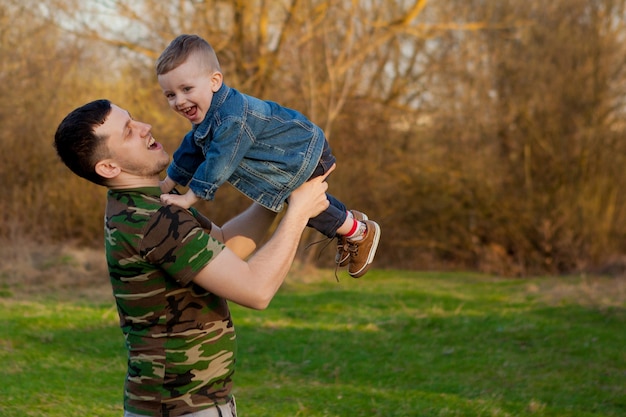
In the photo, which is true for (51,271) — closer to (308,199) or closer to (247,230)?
(247,230)

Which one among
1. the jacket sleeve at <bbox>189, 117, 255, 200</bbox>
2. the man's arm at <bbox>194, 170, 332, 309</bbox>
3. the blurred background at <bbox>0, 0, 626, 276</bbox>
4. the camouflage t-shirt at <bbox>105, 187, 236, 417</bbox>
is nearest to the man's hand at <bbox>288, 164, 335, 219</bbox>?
the man's arm at <bbox>194, 170, 332, 309</bbox>

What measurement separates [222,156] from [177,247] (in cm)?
77

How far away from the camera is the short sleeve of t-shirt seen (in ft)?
8.80

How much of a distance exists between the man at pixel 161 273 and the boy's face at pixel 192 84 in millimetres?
632

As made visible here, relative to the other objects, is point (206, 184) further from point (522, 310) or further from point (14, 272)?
point (14, 272)

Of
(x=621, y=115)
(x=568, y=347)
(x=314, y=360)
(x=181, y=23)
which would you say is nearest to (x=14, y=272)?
(x=181, y=23)

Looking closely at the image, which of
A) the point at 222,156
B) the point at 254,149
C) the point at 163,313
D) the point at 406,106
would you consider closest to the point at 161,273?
the point at 163,313

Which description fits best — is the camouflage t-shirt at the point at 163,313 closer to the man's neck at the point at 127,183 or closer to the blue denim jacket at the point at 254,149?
the man's neck at the point at 127,183

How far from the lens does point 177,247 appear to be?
8.82ft

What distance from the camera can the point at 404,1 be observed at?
19141mm

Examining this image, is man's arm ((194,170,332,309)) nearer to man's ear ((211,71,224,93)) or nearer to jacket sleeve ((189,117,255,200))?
jacket sleeve ((189,117,255,200))

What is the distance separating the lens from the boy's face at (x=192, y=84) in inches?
138

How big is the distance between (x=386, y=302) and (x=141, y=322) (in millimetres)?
9047

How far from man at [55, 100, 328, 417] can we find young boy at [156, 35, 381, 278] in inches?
19.6
